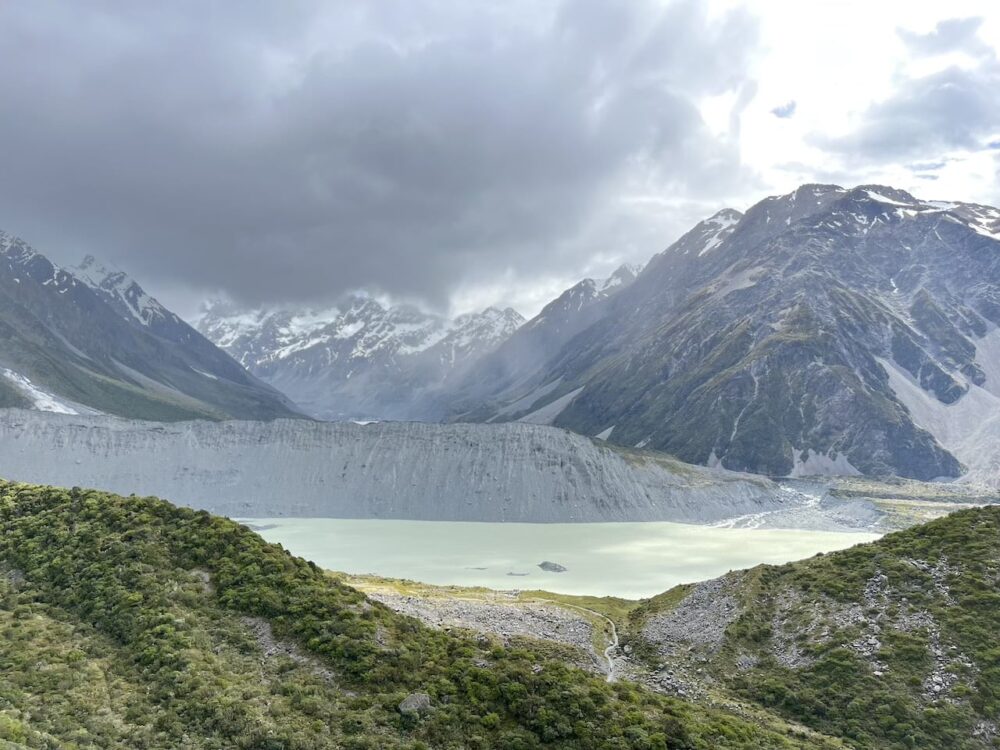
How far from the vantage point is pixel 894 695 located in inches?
1212

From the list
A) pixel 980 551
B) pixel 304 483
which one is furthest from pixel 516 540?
pixel 980 551

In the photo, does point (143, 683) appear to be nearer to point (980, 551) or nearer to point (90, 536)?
point (90, 536)

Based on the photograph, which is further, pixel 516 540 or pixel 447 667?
pixel 516 540

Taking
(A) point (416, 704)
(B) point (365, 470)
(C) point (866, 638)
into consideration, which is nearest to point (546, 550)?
(B) point (365, 470)

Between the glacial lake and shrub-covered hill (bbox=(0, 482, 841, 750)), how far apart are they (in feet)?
153

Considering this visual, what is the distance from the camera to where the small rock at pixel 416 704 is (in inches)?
960

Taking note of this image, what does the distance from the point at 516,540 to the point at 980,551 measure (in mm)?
81513

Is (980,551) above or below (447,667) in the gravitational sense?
above

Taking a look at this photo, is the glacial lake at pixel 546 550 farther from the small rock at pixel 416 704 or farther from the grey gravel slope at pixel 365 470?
the small rock at pixel 416 704

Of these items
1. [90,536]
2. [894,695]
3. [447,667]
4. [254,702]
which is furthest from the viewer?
[90,536]

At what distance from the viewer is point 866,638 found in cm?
3525

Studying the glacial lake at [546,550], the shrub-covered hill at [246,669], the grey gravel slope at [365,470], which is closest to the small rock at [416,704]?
the shrub-covered hill at [246,669]

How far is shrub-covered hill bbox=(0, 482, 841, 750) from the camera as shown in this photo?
2214 cm

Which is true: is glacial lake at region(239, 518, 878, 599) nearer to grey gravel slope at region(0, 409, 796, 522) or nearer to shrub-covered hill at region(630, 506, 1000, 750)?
grey gravel slope at region(0, 409, 796, 522)
